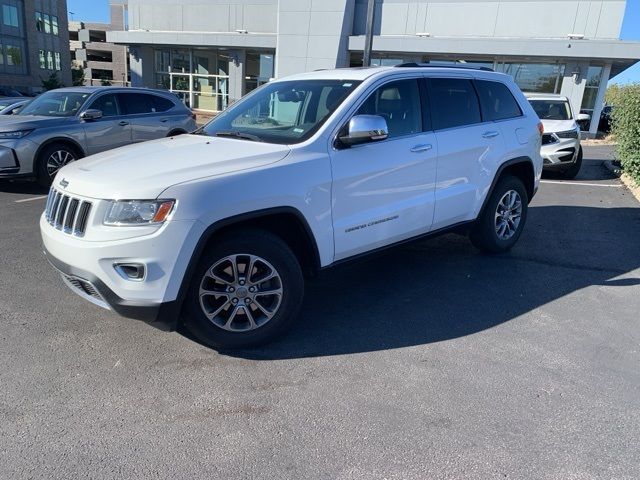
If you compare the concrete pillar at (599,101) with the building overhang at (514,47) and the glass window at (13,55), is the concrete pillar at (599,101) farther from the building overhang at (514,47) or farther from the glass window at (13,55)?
the glass window at (13,55)

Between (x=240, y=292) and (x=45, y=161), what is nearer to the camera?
(x=240, y=292)

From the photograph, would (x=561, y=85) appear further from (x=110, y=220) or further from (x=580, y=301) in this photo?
(x=110, y=220)

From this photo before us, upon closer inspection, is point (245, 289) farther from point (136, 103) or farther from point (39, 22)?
point (39, 22)

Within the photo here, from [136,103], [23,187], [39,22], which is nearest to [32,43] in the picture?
[39,22]

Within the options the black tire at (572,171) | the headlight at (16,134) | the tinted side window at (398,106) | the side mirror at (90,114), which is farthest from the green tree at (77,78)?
the tinted side window at (398,106)

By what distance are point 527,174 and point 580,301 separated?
1814 millimetres

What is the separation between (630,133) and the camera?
34.9 ft

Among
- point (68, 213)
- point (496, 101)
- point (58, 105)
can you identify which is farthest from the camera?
point (58, 105)

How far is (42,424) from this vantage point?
2.76 meters

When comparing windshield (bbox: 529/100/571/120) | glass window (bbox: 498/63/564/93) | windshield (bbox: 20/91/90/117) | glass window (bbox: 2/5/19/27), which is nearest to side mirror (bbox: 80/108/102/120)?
windshield (bbox: 20/91/90/117)

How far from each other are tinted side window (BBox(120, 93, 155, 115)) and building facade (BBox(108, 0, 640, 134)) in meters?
14.5

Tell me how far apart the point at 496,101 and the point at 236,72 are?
25773mm

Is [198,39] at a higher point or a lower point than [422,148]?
higher

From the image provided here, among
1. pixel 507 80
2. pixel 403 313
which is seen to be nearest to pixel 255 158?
pixel 403 313
